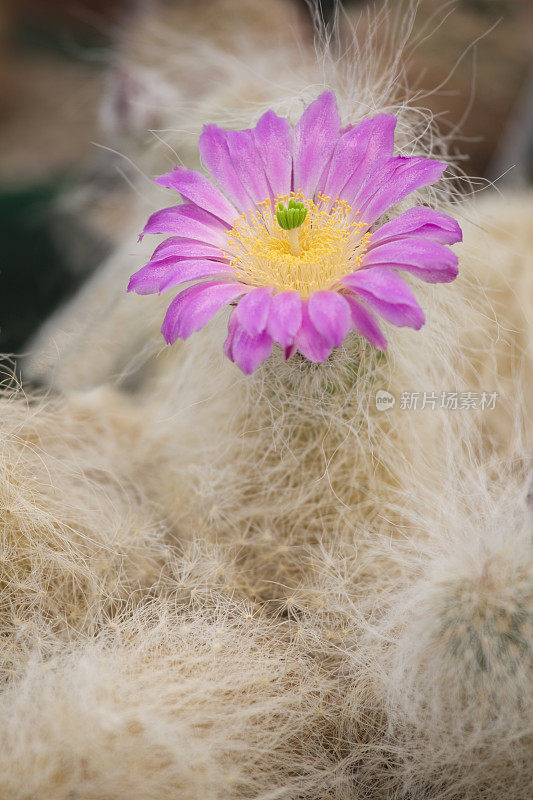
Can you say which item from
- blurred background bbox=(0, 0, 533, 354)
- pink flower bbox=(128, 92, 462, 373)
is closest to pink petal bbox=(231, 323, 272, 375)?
pink flower bbox=(128, 92, 462, 373)

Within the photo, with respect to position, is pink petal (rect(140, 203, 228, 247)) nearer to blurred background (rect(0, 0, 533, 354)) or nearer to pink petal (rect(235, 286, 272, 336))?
pink petal (rect(235, 286, 272, 336))

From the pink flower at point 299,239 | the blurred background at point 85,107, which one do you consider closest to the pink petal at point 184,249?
the pink flower at point 299,239

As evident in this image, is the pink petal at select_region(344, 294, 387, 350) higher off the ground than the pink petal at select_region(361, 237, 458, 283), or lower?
lower

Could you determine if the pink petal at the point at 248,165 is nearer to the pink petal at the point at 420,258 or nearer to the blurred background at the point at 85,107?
→ the pink petal at the point at 420,258

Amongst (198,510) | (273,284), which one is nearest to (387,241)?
(273,284)

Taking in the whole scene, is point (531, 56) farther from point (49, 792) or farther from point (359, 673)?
point (49, 792)

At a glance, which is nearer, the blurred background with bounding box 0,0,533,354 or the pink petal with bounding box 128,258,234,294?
the pink petal with bounding box 128,258,234,294

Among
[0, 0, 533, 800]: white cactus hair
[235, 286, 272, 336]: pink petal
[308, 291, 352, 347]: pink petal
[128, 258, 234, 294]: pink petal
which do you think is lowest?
[0, 0, 533, 800]: white cactus hair
